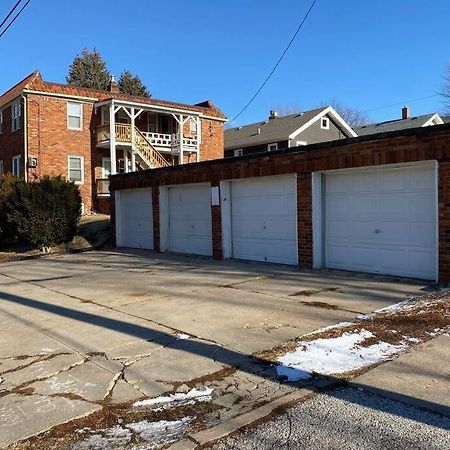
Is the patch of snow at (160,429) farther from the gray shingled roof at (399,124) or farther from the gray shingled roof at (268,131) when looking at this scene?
the gray shingled roof at (399,124)

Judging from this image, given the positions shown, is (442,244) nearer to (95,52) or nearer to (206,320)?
(206,320)

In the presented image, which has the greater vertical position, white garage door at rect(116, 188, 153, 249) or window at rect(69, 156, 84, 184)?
window at rect(69, 156, 84, 184)

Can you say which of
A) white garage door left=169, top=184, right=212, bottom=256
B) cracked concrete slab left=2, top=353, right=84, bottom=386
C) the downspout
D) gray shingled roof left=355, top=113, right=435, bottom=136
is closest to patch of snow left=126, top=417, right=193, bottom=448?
cracked concrete slab left=2, top=353, right=84, bottom=386

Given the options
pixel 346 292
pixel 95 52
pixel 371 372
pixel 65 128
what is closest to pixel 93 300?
pixel 346 292

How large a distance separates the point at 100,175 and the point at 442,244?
68.6 feet

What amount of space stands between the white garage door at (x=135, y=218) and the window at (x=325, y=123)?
2043 centimetres

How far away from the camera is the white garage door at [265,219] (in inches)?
467

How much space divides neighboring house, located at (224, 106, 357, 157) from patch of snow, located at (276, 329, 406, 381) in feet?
89.1

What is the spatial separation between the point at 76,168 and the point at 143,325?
68.0 ft

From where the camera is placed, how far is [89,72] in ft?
203

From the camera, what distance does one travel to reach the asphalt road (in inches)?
128

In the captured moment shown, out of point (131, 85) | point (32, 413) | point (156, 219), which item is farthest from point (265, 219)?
point (131, 85)

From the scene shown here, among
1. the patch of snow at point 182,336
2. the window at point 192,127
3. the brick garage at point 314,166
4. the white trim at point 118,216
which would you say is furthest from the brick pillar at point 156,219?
the window at point 192,127

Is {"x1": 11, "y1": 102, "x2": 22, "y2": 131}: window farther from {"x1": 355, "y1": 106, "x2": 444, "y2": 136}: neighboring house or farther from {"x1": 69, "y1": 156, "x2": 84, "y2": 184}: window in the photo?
{"x1": 355, "y1": 106, "x2": 444, "y2": 136}: neighboring house
